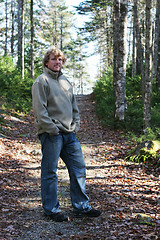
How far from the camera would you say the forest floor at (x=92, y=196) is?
11.1ft

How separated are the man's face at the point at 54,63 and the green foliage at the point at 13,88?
35.5 feet

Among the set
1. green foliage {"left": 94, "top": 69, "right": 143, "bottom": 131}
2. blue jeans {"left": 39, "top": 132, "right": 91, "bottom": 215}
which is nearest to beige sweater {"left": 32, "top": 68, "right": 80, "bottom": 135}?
blue jeans {"left": 39, "top": 132, "right": 91, "bottom": 215}

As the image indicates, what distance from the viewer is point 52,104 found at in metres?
3.60

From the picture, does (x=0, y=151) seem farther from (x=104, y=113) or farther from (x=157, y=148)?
(x=104, y=113)

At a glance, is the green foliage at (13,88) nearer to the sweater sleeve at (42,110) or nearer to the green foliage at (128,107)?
the green foliage at (128,107)

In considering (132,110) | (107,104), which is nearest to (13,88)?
(107,104)

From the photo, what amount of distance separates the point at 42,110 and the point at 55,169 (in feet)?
3.01

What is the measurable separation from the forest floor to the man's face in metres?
2.35

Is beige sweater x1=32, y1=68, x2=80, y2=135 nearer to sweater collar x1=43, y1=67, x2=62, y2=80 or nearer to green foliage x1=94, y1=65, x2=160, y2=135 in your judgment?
sweater collar x1=43, y1=67, x2=62, y2=80

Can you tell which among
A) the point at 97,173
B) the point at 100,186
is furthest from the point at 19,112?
the point at 100,186

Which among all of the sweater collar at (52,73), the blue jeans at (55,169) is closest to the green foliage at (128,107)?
the blue jeans at (55,169)

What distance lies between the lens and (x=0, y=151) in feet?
25.0

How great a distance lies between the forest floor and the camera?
3.38 m

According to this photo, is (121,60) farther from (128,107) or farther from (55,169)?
(55,169)
